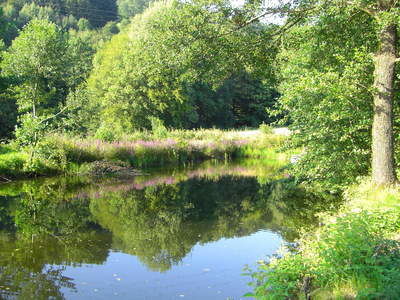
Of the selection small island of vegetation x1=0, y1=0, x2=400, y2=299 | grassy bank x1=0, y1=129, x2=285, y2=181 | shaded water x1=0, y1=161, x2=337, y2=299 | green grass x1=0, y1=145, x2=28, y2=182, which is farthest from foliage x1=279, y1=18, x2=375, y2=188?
green grass x1=0, y1=145, x2=28, y2=182

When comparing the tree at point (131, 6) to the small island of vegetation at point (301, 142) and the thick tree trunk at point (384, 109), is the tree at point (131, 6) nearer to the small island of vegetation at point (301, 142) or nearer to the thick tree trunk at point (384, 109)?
the small island of vegetation at point (301, 142)

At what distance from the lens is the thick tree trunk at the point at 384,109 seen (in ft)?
28.7

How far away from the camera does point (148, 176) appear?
18672mm

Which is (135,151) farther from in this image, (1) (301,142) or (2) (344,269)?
(2) (344,269)

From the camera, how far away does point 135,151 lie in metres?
21.7

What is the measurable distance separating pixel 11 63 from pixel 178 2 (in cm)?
2514

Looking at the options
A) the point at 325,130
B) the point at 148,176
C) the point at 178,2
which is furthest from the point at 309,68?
the point at 148,176

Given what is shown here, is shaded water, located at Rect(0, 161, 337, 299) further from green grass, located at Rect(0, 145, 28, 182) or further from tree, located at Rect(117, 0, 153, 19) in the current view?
tree, located at Rect(117, 0, 153, 19)

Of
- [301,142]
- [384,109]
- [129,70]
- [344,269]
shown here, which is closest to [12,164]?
[301,142]

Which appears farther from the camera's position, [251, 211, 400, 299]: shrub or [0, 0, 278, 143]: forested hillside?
[0, 0, 278, 143]: forested hillside

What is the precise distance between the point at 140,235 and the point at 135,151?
1317cm

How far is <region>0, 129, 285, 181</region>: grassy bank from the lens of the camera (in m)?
16.3

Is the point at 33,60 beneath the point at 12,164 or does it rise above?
above

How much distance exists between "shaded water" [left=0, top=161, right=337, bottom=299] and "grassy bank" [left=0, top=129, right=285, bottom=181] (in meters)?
1.09
